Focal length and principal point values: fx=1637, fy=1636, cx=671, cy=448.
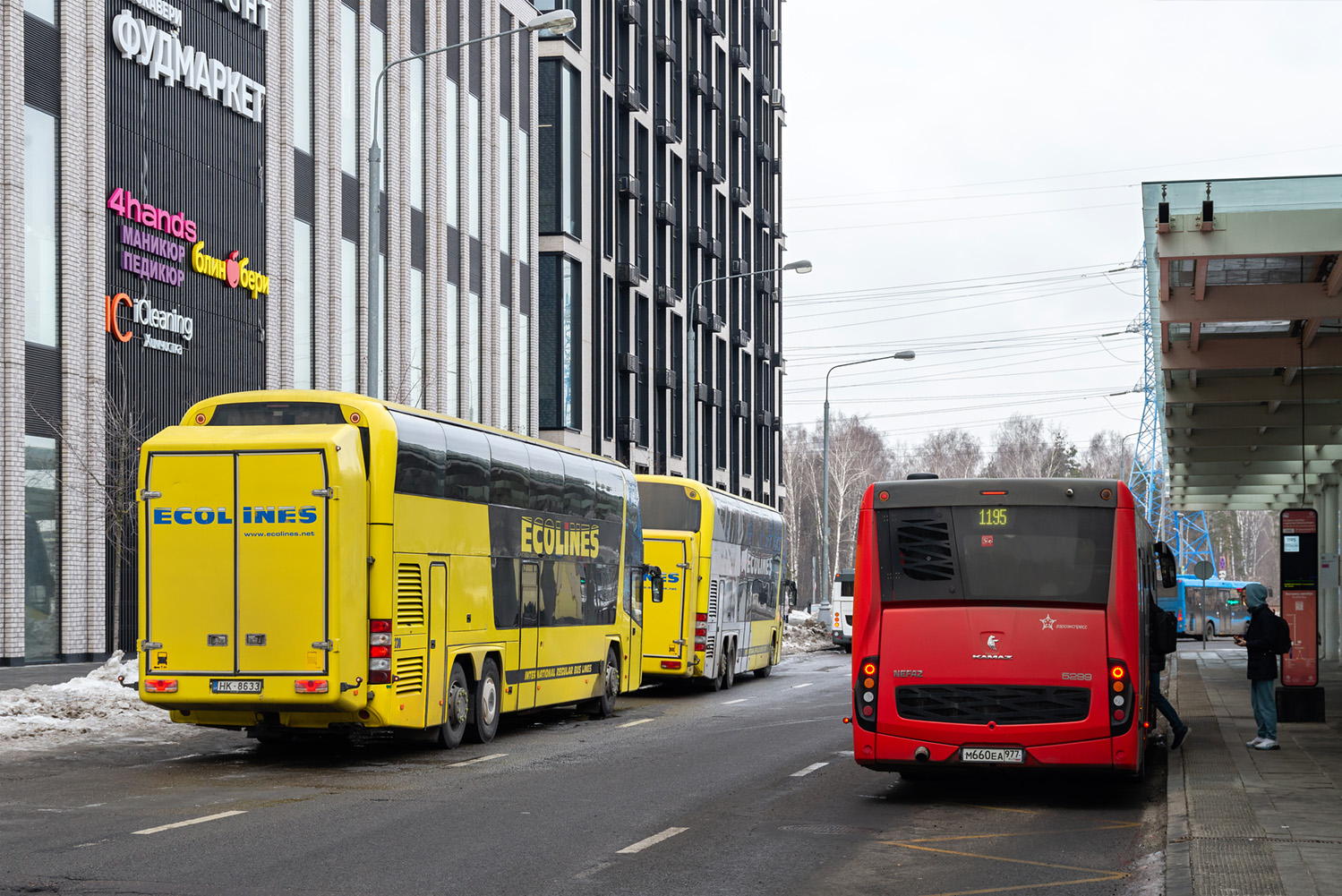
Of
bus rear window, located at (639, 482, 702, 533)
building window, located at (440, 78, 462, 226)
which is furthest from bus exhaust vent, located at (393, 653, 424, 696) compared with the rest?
building window, located at (440, 78, 462, 226)

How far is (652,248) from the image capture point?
56.8 m

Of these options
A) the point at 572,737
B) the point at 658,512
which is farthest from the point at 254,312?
the point at 572,737

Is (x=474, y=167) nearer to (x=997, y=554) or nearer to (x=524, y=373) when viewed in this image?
(x=524, y=373)

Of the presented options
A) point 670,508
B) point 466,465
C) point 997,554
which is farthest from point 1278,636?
point 670,508

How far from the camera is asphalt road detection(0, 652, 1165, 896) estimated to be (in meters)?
9.38

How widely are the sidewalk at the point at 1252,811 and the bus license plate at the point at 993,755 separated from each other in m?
1.22

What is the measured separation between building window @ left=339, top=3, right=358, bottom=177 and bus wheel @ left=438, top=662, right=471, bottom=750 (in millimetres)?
20647

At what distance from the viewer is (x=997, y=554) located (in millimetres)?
13570

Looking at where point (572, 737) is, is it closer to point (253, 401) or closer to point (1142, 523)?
point (253, 401)

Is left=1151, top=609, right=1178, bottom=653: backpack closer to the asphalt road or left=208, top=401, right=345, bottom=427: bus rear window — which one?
the asphalt road

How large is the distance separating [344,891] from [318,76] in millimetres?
28368

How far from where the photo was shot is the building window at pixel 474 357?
137ft

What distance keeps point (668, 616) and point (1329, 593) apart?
21099mm

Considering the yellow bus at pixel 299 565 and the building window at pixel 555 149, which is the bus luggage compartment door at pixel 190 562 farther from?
the building window at pixel 555 149
